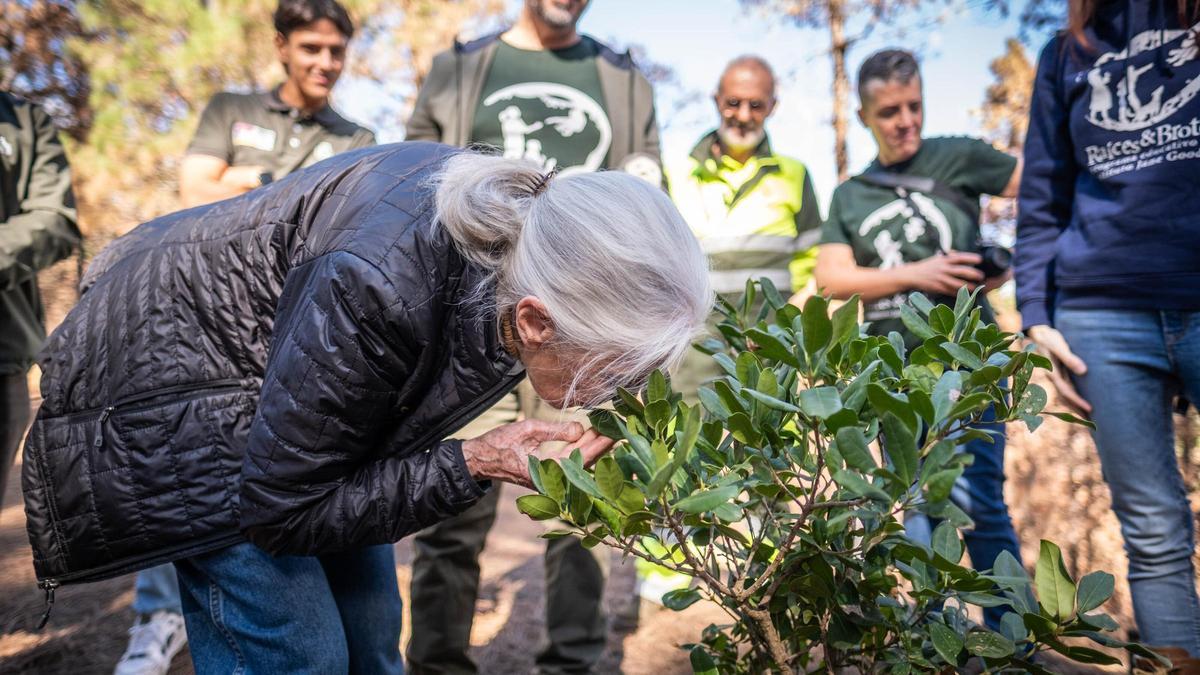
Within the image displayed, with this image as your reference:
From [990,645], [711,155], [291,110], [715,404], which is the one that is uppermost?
[291,110]

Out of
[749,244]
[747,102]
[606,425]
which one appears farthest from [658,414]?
[747,102]

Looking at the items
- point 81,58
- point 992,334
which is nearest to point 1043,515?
point 992,334

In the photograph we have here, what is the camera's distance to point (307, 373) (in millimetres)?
1286

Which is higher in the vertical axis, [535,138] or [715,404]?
[535,138]

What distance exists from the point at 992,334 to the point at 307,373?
1.03 metres

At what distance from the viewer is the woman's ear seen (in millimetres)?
1315

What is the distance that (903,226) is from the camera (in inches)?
103

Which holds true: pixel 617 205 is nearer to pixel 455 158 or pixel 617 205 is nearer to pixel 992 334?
pixel 455 158

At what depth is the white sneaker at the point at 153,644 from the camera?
2.52 m

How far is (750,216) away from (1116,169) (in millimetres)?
1446

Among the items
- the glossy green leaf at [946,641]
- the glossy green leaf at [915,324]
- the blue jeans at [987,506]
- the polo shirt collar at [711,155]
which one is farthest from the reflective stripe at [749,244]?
the glossy green leaf at [946,641]

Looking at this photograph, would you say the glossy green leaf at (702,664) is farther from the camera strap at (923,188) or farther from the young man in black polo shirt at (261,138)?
the young man in black polo shirt at (261,138)

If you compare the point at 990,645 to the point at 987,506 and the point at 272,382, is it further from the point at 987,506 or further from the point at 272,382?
the point at 987,506

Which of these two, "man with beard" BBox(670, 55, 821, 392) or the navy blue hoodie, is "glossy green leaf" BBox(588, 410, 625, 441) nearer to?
the navy blue hoodie
